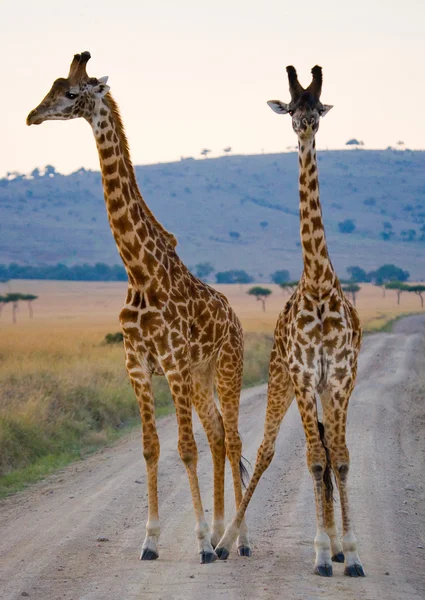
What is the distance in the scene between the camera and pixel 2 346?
1047 inches

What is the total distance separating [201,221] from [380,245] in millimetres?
23047

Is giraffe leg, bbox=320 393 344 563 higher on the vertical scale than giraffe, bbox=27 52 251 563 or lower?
lower

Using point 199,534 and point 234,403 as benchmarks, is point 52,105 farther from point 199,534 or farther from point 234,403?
point 199,534

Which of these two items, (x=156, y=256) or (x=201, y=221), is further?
(x=201, y=221)

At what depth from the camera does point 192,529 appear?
8750mm

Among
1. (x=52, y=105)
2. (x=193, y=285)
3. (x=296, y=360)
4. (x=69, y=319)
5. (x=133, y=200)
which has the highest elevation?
(x=52, y=105)

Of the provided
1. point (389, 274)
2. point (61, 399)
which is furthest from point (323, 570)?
point (389, 274)

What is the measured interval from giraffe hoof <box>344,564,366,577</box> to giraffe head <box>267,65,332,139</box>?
3.34 m

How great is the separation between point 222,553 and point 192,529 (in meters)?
0.71

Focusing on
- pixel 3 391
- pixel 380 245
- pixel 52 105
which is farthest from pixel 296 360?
pixel 380 245

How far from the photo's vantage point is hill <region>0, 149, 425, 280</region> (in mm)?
105188

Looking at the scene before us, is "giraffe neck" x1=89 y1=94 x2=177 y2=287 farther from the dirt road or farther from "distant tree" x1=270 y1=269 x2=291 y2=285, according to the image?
"distant tree" x1=270 y1=269 x2=291 y2=285

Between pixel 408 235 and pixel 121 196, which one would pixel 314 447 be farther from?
pixel 408 235

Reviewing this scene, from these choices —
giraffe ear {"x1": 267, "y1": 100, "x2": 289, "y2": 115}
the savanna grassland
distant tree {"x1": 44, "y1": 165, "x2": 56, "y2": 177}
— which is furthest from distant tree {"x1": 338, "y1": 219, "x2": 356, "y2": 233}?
giraffe ear {"x1": 267, "y1": 100, "x2": 289, "y2": 115}
